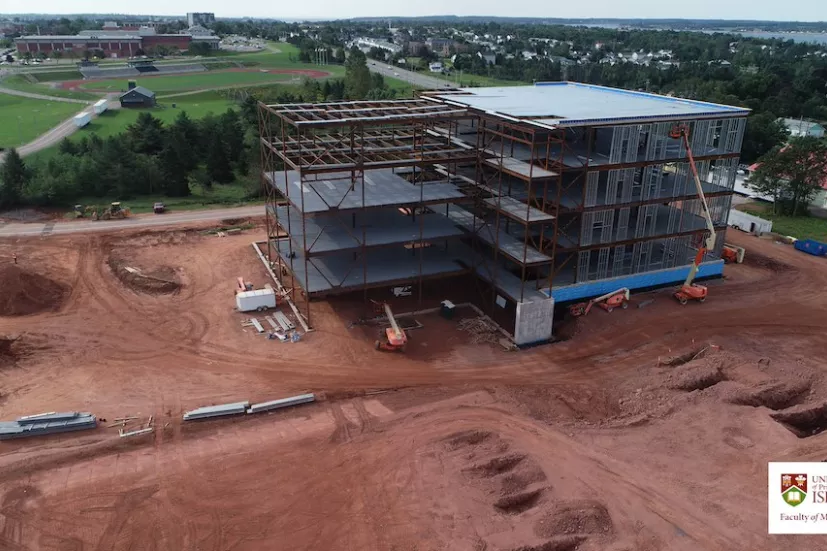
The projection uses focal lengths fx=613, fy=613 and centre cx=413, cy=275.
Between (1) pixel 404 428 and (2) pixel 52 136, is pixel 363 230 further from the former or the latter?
(2) pixel 52 136

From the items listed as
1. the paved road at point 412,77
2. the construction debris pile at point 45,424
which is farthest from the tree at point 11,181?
the paved road at point 412,77

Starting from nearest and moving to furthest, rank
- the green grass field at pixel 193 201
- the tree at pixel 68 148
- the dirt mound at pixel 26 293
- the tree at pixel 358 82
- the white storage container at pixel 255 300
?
1. the dirt mound at pixel 26 293
2. the white storage container at pixel 255 300
3. the green grass field at pixel 193 201
4. the tree at pixel 68 148
5. the tree at pixel 358 82

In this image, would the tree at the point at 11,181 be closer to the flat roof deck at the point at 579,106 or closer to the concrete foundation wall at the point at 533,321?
the flat roof deck at the point at 579,106

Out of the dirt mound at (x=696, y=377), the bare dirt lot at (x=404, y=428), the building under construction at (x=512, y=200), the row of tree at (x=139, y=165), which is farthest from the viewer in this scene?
the row of tree at (x=139, y=165)

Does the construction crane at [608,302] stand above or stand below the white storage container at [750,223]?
below

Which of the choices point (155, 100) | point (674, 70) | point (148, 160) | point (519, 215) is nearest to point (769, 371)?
point (519, 215)

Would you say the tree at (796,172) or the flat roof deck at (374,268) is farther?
the tree at (796,172)
